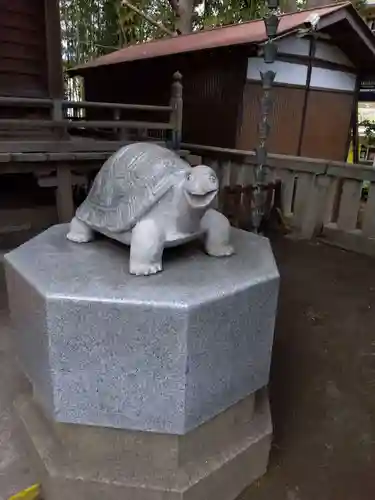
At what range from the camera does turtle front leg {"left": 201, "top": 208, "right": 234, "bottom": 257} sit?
151 centimetres

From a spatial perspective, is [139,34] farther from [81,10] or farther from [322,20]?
[322,20]

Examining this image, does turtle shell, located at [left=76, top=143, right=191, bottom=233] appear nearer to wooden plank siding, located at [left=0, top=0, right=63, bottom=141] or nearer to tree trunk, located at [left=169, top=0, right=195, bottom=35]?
wooden plank siding, located at [left=0, top=0, right=63, bottom=141]

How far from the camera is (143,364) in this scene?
49.8 inches

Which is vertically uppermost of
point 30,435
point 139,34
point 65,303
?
point 139,34

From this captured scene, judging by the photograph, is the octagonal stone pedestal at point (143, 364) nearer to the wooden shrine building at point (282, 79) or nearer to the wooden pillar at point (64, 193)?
the wooden pillar at point (64, 193)

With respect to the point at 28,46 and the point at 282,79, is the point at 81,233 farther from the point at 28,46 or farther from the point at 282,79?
the point at 282,79

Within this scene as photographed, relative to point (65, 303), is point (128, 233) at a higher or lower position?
higher

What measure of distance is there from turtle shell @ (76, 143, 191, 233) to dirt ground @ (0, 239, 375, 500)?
1038 mm

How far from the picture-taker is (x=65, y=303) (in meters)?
1.23

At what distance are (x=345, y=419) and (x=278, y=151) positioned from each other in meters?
5.20

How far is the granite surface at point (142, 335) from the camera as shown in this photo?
1224 millimetres

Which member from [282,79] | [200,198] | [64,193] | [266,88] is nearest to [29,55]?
[64,193]

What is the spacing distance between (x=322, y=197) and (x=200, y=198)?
354 cm

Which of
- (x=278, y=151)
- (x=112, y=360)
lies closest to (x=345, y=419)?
(x=112, y=360)
